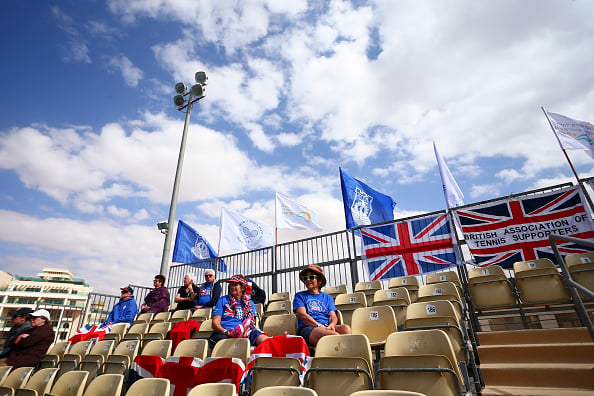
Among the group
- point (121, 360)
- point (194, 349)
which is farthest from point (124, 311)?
point (194, 349)

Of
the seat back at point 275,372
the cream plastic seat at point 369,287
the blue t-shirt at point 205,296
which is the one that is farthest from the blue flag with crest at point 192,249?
the seat back at point 275,372

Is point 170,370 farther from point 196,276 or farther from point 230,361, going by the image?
point 196,276

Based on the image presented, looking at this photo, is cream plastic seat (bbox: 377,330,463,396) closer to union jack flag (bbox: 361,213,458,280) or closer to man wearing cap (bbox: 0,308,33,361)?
union jack flag (bbox: 361,213,458,280)

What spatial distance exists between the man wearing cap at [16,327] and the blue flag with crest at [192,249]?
4.91m

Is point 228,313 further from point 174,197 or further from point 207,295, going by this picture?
point 174,197

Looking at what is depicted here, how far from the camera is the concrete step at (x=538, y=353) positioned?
132 inches

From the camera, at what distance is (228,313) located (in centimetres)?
454

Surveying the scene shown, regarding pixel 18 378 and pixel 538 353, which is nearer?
pixel 538 353

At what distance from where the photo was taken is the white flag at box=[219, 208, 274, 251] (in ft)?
34.0

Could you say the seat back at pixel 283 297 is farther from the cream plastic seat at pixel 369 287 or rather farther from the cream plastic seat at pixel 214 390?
the cream plastic seat at pixel 214 390

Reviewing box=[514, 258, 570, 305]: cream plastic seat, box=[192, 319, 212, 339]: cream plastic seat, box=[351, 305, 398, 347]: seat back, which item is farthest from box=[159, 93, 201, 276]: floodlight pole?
box=[514, 258, 570, 305]: cream plastic seat

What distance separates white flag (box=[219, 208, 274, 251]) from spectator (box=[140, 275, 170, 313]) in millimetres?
2457

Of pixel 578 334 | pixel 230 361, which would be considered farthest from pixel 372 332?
pixel 578 334

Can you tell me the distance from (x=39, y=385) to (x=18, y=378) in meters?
0.73
